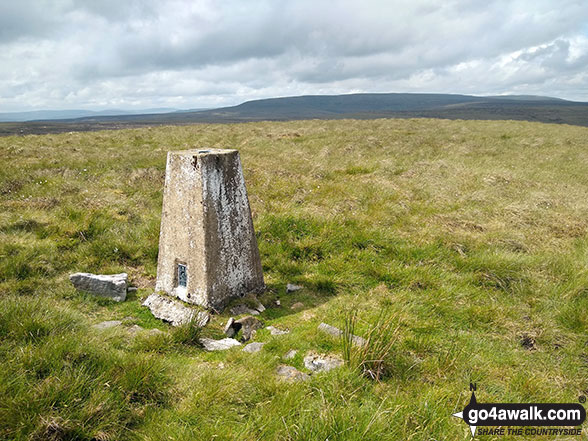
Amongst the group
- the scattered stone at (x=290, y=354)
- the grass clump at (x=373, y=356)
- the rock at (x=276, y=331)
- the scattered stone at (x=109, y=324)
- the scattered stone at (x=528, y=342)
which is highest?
the grass clump at (x=373, y=356)

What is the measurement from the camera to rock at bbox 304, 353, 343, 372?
12.1ft

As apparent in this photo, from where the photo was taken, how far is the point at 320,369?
3.71 metres

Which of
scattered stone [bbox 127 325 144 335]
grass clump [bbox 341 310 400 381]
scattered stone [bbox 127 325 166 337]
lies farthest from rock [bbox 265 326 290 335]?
scattered stone [bbox 127 325 144 335]

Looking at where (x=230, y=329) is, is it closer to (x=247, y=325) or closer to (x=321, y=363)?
(x=247, y=325)

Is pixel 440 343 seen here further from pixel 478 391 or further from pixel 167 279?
pixel 167 279

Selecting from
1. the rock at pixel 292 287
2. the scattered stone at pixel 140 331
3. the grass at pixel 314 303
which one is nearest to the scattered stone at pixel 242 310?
the grass at pixel 314 303

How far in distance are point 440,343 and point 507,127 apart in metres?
30.7

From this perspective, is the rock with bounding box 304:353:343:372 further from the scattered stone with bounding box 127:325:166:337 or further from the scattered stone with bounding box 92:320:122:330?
the scattered stone with bounding box 92:320:122:330

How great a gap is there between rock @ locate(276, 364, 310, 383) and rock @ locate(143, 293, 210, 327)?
153cm

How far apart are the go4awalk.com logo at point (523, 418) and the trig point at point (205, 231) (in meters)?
3.57

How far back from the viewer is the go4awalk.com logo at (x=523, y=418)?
9.70ft

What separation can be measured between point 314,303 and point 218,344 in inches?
72.6

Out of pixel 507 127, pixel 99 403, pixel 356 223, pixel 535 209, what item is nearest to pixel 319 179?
pixel 356 223

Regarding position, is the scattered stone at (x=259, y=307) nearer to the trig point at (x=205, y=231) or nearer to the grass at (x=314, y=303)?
the grass at (x=314, y=303)
